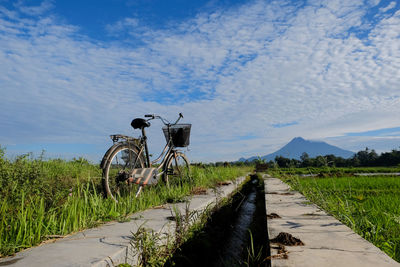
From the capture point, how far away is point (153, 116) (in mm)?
4984

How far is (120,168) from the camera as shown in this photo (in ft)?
13.7

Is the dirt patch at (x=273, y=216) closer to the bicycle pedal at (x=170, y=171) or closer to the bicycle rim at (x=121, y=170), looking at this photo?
the bicycle rim at (x=121, y=170)

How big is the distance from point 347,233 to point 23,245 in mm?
2324

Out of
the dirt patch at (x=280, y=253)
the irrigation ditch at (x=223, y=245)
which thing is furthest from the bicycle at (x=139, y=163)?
the dirt patch at (x=280, y=253)

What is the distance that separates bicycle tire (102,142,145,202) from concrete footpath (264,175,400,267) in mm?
2234

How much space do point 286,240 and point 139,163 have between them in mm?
3301

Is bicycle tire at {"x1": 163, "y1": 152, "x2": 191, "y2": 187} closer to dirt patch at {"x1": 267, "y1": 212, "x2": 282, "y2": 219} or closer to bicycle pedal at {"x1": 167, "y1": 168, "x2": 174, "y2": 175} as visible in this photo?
bicycle pedal at {"x1": 167, "y1": 168, "x2": 174, "y2": 175}

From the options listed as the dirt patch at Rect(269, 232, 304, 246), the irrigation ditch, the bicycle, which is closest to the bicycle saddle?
the bicycle

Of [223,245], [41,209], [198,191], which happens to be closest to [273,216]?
[223,245]

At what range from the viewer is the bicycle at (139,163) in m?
3.97

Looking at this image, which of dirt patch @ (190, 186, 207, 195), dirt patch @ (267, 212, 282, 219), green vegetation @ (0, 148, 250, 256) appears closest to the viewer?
green vegetation @ (0, 148, 250, 256)

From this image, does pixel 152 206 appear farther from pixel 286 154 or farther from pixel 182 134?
pixel 286 154

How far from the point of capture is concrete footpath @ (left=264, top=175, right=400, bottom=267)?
146 centimetres

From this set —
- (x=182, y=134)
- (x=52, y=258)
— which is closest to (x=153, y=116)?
(x=182, y=134)
